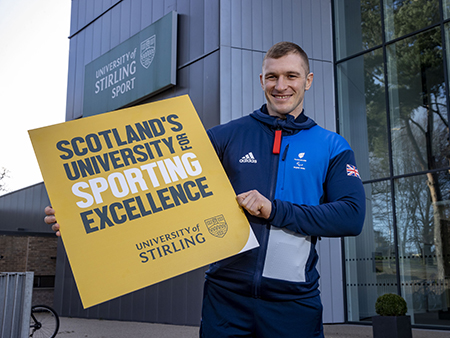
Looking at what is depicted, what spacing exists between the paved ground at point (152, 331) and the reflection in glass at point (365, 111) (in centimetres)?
319

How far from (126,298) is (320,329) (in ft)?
34.5

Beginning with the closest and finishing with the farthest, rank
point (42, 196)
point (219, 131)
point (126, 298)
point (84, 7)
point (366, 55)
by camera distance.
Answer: point (219, 131)
point (366, 55)
point (126, 298)
point (84, 7)
point (42, 196)

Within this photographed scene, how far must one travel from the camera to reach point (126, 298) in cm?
1155

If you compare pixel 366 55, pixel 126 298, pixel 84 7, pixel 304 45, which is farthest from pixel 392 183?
pixel 84 7

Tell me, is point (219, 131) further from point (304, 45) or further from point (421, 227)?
point (304, 45)

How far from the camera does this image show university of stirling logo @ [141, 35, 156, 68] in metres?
11.8

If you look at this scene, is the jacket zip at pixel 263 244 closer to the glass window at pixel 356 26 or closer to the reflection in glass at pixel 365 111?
the reflection in glass at pixel 365 111

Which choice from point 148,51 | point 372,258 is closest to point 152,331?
point 372,258

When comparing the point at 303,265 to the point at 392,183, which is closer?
the point at 303,265

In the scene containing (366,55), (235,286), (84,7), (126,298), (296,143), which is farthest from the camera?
(84,7)

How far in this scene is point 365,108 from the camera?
10297 mm

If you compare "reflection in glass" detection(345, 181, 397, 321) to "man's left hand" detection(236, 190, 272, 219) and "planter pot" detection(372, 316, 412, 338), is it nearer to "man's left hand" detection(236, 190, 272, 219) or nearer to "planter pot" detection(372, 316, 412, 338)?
"planter pot" detection(372, 316, 412, 338)

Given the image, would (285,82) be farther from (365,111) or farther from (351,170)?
(365,111)

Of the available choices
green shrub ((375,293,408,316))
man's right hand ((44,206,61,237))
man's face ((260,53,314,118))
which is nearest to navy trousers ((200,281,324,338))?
man's right hand ((44,206,61,237))
